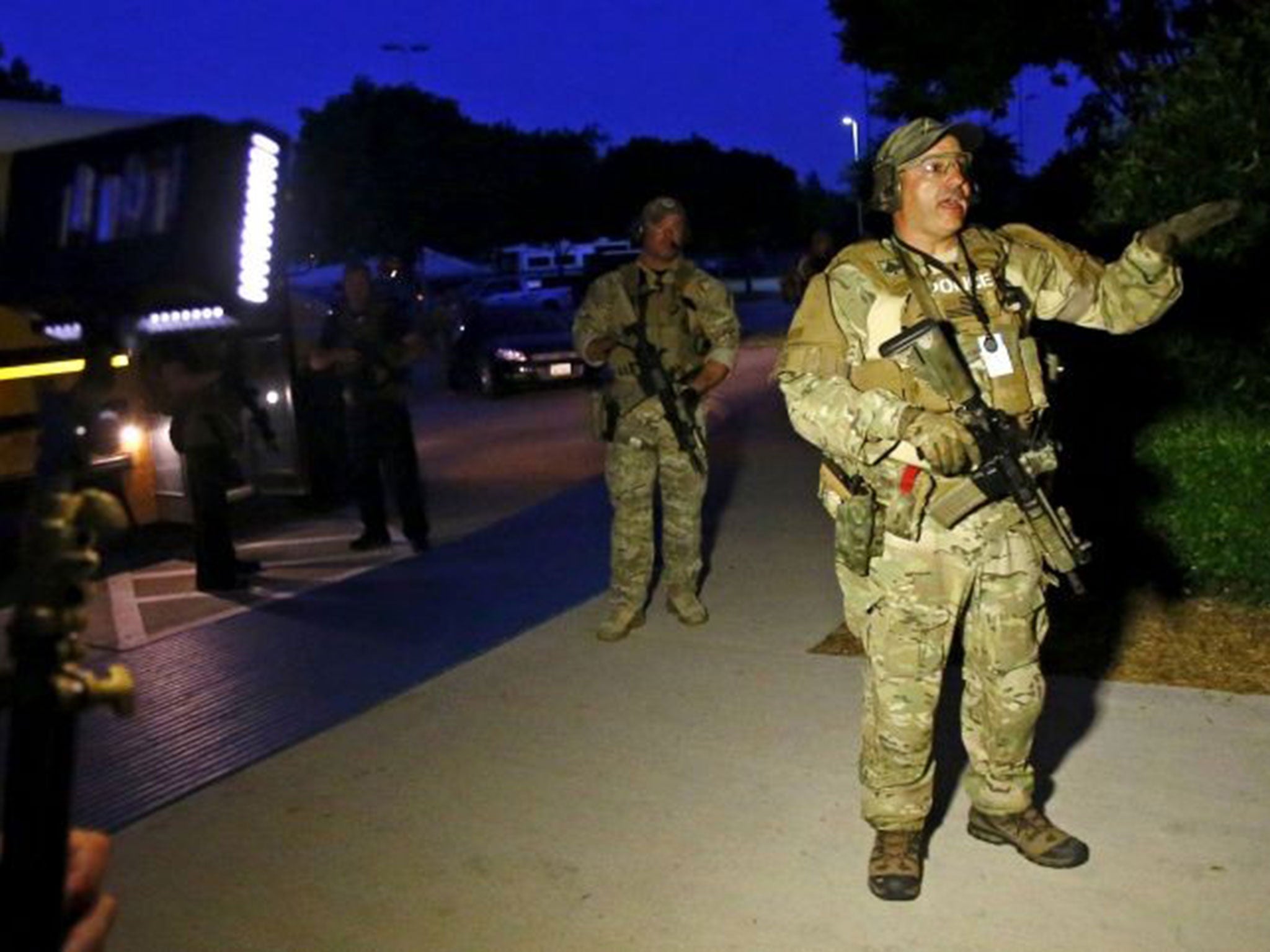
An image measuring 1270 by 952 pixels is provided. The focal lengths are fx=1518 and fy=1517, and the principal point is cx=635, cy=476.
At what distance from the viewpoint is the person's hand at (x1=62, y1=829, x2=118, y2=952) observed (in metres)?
1.81

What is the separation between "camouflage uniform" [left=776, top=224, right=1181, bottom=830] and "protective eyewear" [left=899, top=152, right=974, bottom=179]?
0.20 metres

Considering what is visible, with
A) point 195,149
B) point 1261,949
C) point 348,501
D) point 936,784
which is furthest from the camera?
point 348,501

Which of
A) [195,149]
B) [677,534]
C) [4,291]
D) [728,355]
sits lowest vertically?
[677,534]

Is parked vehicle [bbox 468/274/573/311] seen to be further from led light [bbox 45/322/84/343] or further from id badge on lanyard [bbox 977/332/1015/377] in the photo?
led light [bbox 45/322/84/343]

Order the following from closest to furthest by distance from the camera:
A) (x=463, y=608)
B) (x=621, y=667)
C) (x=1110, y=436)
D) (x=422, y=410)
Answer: (x=621, y=667) < (x=1110, y=436) < (x=463, y=608) < (x=422, y=410)

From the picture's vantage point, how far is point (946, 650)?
3.97m

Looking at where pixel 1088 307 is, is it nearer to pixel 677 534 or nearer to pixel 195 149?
pixel 195 149

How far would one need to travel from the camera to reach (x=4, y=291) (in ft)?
9.07

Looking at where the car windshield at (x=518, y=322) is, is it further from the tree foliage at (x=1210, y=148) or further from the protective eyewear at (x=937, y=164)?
the protective eyewear at (x=937, y=164)

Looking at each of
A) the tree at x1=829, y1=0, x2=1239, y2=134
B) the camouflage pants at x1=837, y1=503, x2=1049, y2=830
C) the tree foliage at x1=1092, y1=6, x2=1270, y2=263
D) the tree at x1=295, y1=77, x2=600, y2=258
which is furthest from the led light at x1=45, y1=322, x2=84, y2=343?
the tree at x1=295, y1=77, x2=600, y2=258

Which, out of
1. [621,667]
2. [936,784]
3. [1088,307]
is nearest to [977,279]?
[1088,307]

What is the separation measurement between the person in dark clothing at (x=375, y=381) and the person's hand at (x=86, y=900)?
675 cm

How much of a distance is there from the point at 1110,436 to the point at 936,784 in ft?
8.43

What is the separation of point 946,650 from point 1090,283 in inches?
40.7
